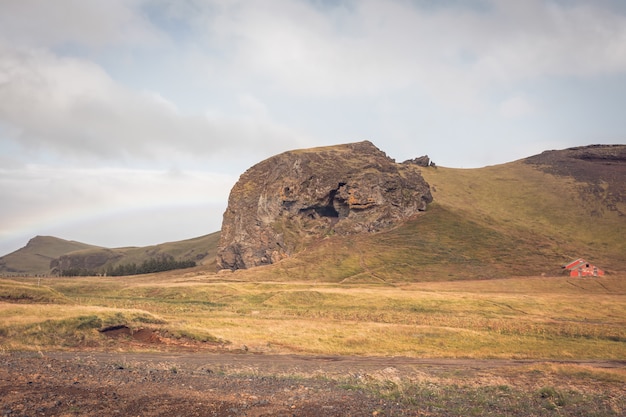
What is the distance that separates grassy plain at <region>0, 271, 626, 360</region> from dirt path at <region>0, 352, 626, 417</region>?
19.8 feet

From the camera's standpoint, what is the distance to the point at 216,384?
19.8 meters

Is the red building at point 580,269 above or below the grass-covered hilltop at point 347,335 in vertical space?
below

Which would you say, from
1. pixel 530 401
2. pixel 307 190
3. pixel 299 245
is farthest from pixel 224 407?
pixel 307 190

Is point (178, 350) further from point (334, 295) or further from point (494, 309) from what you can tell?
point (494, 309)

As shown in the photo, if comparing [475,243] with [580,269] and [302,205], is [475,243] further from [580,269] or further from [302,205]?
[302,205]

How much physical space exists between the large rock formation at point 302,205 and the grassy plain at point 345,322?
56.7 m

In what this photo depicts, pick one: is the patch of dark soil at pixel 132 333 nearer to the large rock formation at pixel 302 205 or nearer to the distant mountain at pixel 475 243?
the distant mountain at pixel 475 243

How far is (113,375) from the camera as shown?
2058 cm

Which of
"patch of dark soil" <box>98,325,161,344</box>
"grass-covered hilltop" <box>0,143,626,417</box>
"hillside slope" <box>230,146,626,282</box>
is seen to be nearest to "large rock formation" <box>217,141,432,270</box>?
"grass-covered hilltop" <box>0,143,626,417</box>

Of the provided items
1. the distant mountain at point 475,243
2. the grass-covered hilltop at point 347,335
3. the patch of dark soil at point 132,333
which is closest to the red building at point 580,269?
the distant mountain at point 475,243

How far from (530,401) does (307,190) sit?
13373cm

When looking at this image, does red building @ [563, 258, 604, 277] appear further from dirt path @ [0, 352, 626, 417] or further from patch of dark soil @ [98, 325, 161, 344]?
patch of dark soil @ [98, 325, 161, 344]

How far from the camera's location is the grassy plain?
36.6m

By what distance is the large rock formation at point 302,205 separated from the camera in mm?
145250
